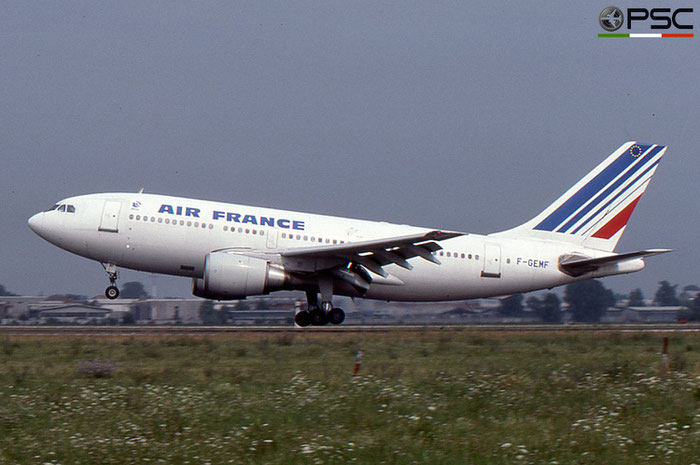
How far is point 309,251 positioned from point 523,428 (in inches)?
608

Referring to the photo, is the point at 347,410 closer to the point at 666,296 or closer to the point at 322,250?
the point at 322,250

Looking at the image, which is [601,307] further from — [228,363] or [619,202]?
[228,363]

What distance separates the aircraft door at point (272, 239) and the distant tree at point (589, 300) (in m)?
23.1

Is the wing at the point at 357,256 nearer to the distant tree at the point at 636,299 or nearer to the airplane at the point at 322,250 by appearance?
the airplane at the point at 322,250

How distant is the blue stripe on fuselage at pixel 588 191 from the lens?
31016 millimetres

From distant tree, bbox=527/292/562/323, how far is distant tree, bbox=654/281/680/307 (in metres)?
12.7

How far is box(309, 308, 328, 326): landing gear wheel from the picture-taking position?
28.0 meters

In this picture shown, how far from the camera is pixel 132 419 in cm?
1128

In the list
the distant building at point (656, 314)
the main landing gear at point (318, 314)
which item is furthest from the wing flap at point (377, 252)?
the distant building at point (656, 314)

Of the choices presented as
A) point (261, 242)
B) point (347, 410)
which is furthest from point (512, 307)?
point (347, 410)

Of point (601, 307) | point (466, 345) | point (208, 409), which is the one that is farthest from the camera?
point (601, 307)

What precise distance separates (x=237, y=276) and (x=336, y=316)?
428 centimetres

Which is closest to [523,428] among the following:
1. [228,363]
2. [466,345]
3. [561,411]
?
[561,411]

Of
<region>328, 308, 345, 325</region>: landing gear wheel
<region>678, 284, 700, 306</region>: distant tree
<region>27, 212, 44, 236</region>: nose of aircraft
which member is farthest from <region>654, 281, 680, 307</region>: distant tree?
<region>27, 212, 44, 236</region>: nose of aircraft
